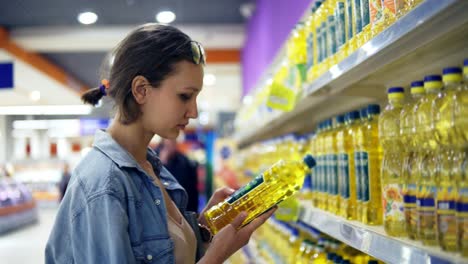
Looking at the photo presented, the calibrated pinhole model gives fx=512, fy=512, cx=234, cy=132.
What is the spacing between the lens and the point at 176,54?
154 centimetres

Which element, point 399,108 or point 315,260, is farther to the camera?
point 315,260

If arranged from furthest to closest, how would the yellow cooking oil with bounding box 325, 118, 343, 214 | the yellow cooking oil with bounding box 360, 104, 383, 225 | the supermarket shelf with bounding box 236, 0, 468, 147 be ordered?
1. the yellow cooking oil with bounding box 325, 118, 343, 214
2. the yellow cooking oil with bounding box 360, 104, 383, 225
3. the supermarket shelf with bounding box 236, 0, 468, 147

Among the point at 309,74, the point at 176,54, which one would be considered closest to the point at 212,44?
the point at 309,74

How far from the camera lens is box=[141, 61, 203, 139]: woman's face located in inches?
60.4

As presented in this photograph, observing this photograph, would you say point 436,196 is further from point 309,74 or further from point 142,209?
point 309,74

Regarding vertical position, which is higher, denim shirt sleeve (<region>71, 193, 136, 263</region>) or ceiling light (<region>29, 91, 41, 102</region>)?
ceiling light (<region>29, 91, 41, 102</region>)

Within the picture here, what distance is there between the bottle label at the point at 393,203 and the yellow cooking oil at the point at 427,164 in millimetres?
90

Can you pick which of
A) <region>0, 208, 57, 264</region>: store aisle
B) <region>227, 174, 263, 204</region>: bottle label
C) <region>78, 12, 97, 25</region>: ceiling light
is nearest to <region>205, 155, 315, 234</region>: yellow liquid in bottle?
<region>227, 174, 263, 204</region>: bottle label

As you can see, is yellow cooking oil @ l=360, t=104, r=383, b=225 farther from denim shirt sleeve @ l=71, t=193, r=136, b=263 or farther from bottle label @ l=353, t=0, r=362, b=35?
denim shirt sleeve @ l=71, t=193, r=136, b=263

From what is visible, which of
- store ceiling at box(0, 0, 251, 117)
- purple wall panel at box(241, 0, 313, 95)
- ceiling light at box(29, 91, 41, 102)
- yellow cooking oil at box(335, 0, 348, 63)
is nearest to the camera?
yellow cooking oil at box(335, 0, 348, 63)

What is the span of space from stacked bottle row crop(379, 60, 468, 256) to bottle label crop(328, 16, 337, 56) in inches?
15.9

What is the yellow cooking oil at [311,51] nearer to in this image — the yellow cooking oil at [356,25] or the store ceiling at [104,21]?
the yellow cooking oil at [356,25]

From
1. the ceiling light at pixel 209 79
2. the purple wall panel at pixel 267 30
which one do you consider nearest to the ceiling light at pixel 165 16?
the purple wall panel at pixel 267 30

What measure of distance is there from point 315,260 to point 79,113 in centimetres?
1537
